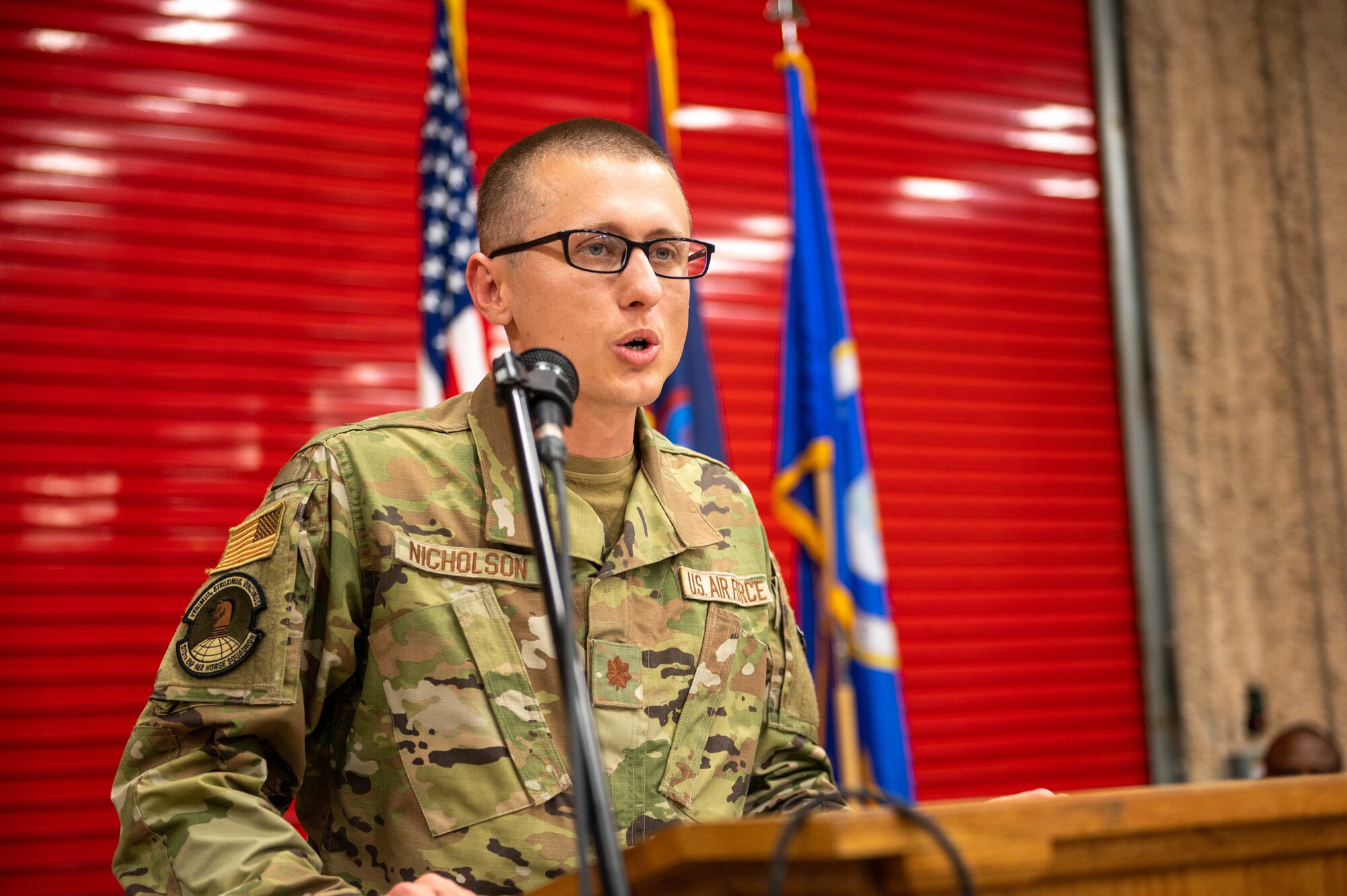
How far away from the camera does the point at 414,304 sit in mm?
4133

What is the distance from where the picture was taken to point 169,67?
12.7ft

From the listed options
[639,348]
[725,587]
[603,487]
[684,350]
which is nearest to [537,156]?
[639,348]

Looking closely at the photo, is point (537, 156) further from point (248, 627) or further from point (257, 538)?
point (248, 627)

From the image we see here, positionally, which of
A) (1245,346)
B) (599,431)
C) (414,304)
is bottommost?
(599,431)

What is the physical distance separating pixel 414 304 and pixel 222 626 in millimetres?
2747

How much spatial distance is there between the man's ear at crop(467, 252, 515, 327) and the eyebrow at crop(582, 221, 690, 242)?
0.18 metres

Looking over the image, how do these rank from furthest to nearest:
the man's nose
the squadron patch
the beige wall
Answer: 1. the beige wall
2. the man's nose
3. the squadron patch

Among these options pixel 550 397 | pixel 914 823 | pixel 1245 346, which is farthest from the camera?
pixel 1245 346

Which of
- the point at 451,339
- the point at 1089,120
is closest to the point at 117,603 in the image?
the point at 451,339

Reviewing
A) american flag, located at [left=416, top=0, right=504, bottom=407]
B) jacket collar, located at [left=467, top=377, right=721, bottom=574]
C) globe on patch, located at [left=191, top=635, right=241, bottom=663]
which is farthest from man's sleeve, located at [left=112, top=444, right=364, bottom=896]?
american flag, located at [left=416, top=0, right=504, bottom=407]

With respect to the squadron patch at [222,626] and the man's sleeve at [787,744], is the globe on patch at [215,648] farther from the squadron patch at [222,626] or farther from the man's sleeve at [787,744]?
the man's sleeve at [787,744]

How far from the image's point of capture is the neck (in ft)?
6.00

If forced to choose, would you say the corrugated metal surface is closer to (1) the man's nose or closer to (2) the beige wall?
(2) the beige wall

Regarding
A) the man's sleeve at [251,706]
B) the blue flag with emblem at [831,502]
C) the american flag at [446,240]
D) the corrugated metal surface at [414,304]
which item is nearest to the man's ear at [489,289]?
the man's sleeve at [251,706]
